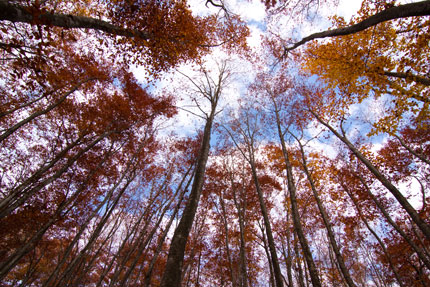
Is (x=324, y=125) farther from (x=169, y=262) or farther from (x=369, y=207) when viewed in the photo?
(x=169, y=262)

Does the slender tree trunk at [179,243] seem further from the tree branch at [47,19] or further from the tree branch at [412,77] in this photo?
the tree branch at [412,77]

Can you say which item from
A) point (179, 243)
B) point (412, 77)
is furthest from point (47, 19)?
point (412, 77)

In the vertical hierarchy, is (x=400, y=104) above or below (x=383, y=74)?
below

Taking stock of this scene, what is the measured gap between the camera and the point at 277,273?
5.73 metres

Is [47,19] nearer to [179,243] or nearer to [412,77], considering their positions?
[179,243]

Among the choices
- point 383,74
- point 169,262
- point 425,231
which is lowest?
point 169,262

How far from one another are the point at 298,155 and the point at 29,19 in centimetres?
1324

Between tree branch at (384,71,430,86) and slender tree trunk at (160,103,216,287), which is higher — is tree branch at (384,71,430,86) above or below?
above

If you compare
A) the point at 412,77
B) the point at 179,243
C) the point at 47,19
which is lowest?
the point at 179,243

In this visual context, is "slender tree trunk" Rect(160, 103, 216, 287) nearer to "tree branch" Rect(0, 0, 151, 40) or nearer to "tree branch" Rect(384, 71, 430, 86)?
"tree branch" Rect(0, 0, 151, 40)

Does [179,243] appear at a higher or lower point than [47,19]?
lower

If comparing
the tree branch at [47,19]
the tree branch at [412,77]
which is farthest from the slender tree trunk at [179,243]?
the tree branch at [412,77]

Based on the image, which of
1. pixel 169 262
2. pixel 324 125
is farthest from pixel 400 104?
pixel 169 262

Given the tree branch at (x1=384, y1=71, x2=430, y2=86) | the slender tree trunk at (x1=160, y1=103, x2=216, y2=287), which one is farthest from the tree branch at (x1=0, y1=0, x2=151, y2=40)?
the tree branch at (x1=384, y1=71, x2=430, y2=86)
